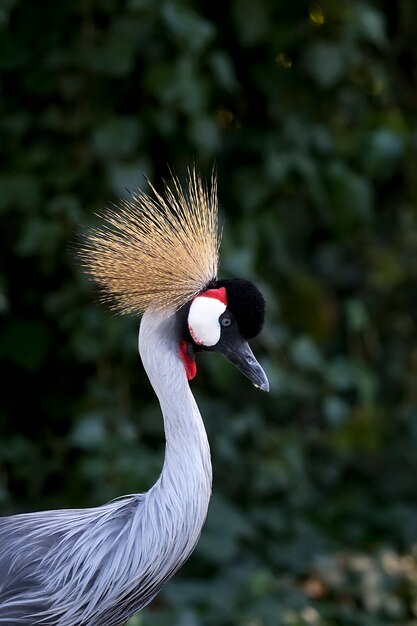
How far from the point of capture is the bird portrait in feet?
6.17

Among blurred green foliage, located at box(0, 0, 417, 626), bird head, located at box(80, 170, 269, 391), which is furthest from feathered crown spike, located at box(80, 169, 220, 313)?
blurred green foliage, located at box(0, 0, 417, 626)

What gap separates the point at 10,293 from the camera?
326cm

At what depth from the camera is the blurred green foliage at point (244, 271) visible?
3.04 meters

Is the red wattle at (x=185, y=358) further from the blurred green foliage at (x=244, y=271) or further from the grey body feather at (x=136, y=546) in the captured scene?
the blurred green foliage at (x=244, y=271)

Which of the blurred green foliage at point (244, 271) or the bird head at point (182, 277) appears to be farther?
the blurred green foliage at point (244, 271)

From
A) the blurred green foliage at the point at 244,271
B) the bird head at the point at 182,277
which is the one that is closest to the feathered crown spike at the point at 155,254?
the bird head at the point at 182,277

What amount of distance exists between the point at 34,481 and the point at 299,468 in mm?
716

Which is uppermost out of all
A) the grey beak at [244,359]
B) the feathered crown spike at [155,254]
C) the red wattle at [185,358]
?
the feathered crown spike at [155,254]

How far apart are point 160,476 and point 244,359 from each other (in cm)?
22

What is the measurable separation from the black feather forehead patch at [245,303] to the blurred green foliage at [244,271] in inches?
40.3

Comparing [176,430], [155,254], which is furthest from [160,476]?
[155,254]

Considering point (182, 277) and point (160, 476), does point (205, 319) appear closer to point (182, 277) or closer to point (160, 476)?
point (182, 277)

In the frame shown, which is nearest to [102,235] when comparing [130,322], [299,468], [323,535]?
Result: [130,322]

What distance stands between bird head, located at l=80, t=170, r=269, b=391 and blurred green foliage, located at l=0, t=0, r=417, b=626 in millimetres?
878
